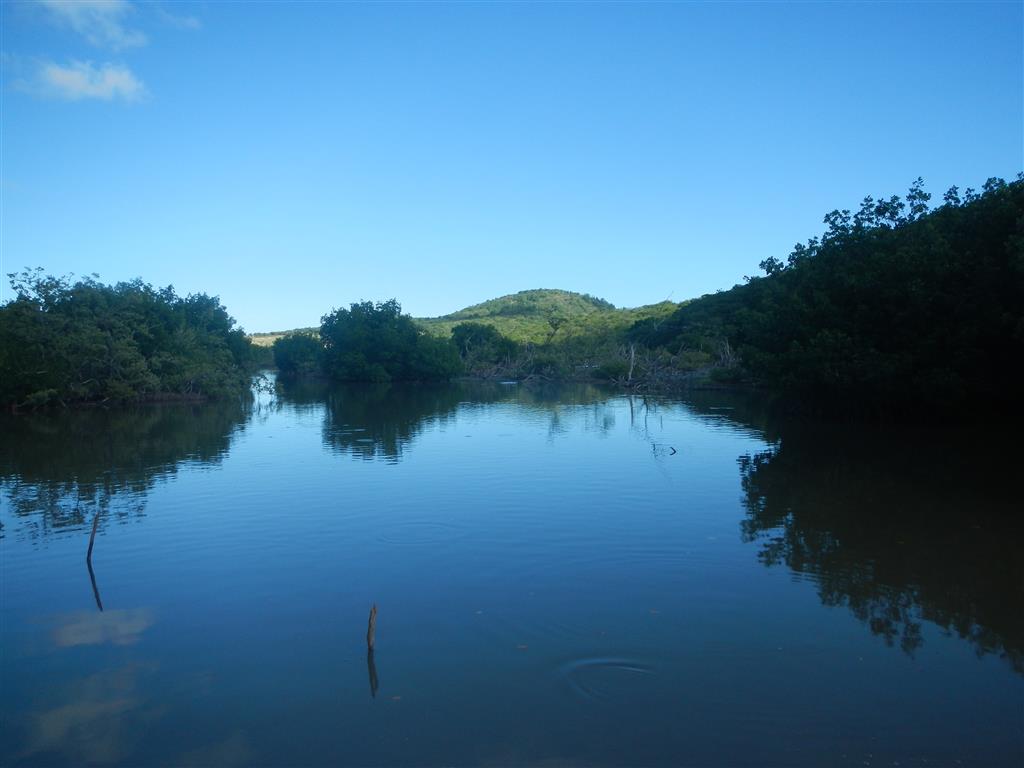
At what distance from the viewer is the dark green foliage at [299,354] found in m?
90.5

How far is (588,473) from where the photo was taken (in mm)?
19188

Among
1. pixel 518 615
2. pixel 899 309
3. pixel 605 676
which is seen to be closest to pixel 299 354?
pixel 899 309

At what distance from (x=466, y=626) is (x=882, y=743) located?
14.9ft

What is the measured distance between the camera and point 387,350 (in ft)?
235

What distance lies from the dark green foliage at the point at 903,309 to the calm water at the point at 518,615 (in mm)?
4127

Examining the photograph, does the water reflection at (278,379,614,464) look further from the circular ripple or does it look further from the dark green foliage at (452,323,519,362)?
the circular ripple

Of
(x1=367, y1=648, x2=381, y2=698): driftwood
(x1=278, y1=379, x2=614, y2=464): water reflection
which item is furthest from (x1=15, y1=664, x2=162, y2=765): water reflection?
(x1=278, y1=379, x2=614, y2=464): water reflection

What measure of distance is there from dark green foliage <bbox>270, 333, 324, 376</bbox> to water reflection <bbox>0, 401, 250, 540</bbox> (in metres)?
51.5

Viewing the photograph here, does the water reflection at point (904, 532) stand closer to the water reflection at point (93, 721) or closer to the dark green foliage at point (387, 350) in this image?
the water reflection at point (93, 721)

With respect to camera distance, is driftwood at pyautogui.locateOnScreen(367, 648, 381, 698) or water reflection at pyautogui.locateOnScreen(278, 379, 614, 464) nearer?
driftwood at pyautogui.locateOnScreen(367, 648, 381, 698)

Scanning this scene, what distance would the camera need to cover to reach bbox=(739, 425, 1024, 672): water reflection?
29.8 feet

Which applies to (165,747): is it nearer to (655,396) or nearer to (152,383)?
(152,383)

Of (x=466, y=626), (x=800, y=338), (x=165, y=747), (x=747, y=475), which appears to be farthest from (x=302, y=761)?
(x=800, y=338)

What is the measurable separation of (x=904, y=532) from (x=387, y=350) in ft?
203
